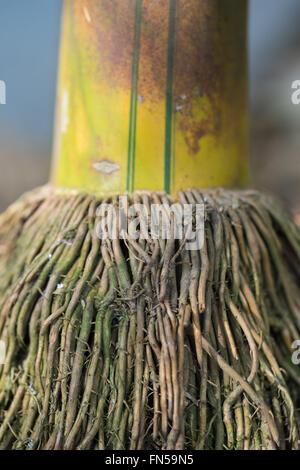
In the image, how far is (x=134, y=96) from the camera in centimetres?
81

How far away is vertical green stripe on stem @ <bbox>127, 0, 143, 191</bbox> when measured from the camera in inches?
31.4

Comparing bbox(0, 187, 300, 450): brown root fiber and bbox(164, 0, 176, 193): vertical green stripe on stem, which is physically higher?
bbox(164, 0, 176, 193): vertical green stripe on stem

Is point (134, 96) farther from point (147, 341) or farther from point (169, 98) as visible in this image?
point (147, 341)

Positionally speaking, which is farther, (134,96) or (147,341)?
(134,96)

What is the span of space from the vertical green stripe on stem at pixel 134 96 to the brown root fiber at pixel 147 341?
6 centimetres

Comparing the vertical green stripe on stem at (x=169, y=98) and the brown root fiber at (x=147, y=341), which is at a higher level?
the vertical green stripe on stem at (x=169, y=98)

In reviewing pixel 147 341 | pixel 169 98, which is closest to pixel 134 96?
pixel 169 98

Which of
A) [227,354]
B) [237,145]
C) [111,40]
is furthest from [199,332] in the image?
[111,40]

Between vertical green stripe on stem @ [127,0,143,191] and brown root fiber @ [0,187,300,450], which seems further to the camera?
vertical green stripe on stem @ [127,0,143,191]

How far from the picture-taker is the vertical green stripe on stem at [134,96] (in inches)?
31.4

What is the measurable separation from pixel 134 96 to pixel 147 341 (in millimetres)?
421

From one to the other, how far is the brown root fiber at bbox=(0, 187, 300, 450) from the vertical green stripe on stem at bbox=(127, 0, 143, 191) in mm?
55

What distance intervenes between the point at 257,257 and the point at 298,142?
1643mm
